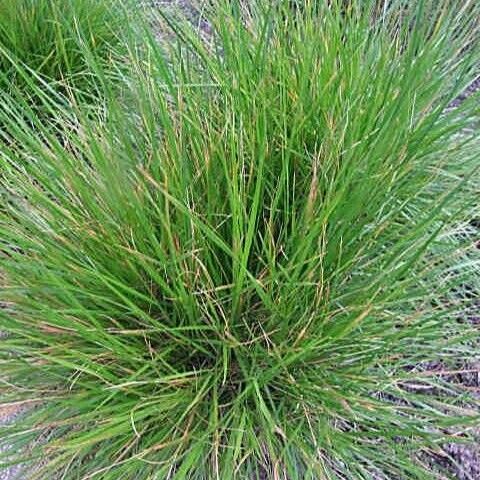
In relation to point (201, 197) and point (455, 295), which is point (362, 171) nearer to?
point (201, 197)

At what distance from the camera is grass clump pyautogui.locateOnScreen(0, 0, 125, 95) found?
1.44 m

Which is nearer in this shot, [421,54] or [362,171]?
[362,171]

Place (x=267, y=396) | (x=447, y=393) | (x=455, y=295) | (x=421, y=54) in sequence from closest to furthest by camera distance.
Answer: (x=267, y=396), (x=421, y=54), (x=447, y=393), (x=455, y=295)

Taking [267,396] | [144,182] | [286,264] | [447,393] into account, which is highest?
[144,182]

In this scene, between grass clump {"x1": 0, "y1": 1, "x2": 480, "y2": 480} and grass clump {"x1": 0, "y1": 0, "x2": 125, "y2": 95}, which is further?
grass clump {"x1": 0, "y1": 0, "x2": 125, "y2": 95}

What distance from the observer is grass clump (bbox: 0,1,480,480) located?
85 centimetres

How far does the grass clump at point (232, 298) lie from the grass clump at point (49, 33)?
0.52 meters

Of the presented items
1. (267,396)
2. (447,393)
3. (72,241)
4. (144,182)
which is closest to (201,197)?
(144,182)

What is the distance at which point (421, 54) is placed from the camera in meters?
1.01

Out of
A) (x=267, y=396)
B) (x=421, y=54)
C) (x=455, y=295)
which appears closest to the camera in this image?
(x=267, y=396)

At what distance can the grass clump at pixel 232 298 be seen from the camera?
847 mm

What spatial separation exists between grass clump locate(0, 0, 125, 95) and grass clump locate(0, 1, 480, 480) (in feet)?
1.72

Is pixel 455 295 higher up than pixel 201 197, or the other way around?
pixel 201 197

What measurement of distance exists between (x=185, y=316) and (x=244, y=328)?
9cm
